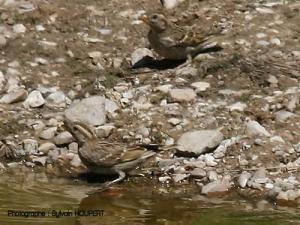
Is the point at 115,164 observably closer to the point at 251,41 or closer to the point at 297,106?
the point at 297,106

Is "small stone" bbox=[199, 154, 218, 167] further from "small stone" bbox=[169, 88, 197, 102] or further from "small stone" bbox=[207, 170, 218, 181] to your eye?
"small stone" bbox=[169, 88, 197, 102]

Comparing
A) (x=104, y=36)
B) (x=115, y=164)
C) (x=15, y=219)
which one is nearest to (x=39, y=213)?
(x=15, y=219)

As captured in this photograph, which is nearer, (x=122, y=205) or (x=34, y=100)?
(x=122, y=205)

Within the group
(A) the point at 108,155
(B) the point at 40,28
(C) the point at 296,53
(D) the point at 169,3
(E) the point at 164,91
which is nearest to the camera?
(A) the point at 108,155

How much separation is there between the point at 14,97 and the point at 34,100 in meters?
0.27

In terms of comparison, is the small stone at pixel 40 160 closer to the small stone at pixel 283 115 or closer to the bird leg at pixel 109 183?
the bird leg at pixel 109 183

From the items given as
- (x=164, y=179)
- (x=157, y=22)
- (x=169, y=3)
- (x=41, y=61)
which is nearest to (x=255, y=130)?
(x=164, y=179)

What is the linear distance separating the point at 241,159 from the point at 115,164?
1.50 m

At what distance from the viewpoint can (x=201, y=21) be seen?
13828 millimetres

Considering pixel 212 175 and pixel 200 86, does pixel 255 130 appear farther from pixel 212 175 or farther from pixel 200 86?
pixel 200 86

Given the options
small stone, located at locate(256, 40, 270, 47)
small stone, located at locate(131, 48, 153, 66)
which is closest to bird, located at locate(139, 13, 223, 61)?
small stone, located at locate(131, 48, 153, 66)

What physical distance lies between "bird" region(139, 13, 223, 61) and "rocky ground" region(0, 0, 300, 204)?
162mm

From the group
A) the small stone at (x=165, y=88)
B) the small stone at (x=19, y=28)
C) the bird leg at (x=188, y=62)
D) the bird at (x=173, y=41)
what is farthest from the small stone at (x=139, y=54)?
the small stone at (x=19, y=28)

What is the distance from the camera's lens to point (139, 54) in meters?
13.0
